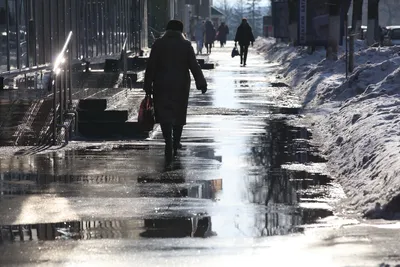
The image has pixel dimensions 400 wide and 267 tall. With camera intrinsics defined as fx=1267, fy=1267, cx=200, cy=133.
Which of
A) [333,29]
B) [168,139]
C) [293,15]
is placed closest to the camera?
[168,139]

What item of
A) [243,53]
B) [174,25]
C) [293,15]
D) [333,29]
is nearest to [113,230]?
[174,25]

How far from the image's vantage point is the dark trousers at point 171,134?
13523 mm

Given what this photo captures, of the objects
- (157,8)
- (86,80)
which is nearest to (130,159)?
(86,80)

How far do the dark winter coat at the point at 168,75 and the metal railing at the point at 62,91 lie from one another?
2.05m

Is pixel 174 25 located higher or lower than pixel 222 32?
higher

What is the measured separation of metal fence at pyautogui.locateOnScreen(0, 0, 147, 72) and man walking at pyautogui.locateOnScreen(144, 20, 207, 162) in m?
4.37

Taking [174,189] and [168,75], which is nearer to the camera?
[174,189]

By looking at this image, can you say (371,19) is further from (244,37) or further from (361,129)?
(361,129)

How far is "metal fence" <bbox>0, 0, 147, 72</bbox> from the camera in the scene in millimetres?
18292

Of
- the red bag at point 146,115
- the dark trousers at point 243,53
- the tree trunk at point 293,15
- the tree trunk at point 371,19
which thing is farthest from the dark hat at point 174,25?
the dark trousers at point 243,53

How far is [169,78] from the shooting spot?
44.5 ft

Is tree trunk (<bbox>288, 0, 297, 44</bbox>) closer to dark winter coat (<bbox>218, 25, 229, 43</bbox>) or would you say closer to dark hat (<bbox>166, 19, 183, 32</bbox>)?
dark hat (<bbox>166, 19, 183, 32</bbox>)

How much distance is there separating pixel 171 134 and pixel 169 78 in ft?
1.97

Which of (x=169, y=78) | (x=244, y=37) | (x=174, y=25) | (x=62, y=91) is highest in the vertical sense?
(x=174, y=25)
